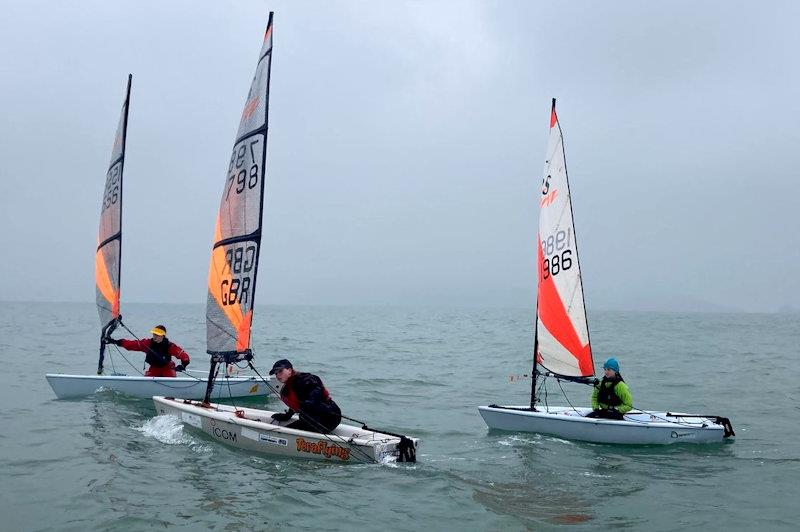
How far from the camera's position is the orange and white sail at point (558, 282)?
12.5 m

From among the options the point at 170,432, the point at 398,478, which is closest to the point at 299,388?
the point at 398,478

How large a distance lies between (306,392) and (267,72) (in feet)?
16.3

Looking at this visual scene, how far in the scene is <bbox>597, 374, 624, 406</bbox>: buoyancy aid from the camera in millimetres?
11695

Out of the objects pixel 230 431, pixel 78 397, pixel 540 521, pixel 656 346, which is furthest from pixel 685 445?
pixel 656 346

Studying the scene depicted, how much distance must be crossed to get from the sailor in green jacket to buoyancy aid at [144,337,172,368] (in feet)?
28.0

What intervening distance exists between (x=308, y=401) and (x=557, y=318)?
18.6 ft

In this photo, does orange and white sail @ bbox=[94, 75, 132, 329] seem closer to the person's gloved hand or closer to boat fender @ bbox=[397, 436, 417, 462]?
the person's gloved hand

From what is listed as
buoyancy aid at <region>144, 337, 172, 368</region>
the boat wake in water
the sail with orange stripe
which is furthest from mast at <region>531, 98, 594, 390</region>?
buoyancy aid at <region>144, 337, 172, 368</region>

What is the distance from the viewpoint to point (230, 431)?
9.90 metres

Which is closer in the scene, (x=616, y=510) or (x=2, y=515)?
(x=2, y=515)

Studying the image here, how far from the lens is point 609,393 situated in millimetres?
11805

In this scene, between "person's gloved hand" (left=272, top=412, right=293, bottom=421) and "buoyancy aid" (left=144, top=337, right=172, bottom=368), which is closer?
"person's gloved hand" (left=272, top=412, right=293, bottom=421)

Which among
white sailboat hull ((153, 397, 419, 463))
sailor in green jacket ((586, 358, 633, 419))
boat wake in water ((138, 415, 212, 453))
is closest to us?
white sailboat hull ((153, 397, 419, 463))

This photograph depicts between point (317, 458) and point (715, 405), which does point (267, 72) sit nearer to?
point (317, 458)
